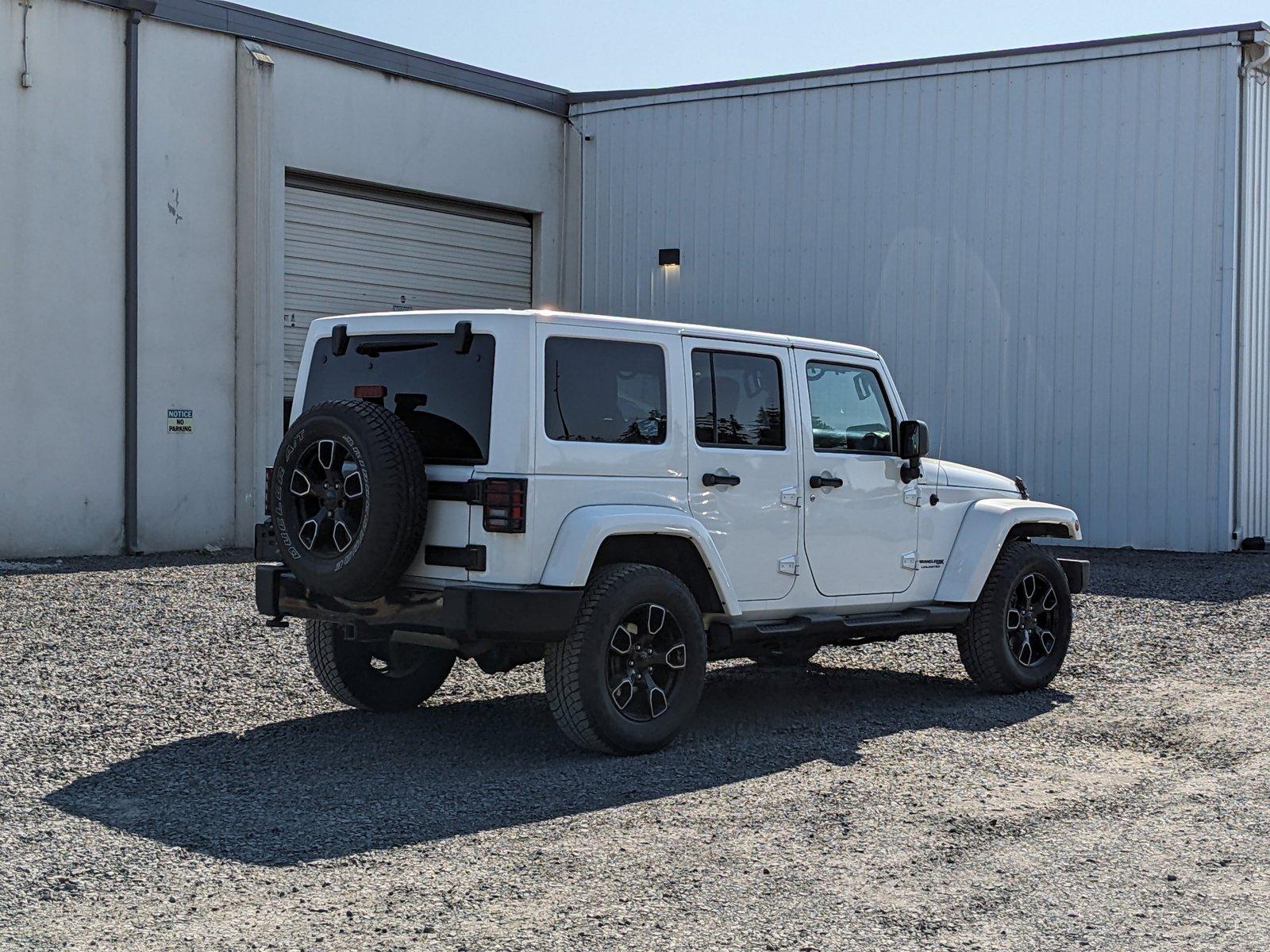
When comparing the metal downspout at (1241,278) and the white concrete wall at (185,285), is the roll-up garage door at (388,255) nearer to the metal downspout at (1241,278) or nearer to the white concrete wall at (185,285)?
the white concrete wall at (185,285)

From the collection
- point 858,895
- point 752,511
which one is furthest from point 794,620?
point 858,895

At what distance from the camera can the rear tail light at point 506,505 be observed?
642 cm

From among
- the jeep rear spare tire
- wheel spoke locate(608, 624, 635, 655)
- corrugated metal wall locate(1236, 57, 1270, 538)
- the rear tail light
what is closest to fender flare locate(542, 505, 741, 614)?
the rear tail light

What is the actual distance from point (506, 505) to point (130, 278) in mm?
11622

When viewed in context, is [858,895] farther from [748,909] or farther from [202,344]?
[202,344]

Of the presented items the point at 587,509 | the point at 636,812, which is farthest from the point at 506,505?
the point at 636,812

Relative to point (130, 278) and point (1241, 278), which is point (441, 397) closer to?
point (130, 278)

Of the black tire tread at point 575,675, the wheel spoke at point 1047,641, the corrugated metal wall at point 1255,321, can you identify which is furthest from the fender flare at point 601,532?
the corrugated metal wall at point 1255,321

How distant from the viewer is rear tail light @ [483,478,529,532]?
642 cm

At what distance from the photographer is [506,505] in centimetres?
643

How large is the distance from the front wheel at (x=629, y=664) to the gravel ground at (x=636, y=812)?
0.16 metres

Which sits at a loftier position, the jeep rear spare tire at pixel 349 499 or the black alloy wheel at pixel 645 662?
the jeep rear spare tire at pixel 349 499

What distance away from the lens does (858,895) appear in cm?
479

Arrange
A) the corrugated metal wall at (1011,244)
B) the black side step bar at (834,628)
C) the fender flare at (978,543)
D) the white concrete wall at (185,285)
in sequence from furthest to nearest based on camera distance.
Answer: the corrugated metal wall at (1011,244) < the white concrete wall at (185,285) < the fender flare at (978,543) < the black side step bar at (834,628)
